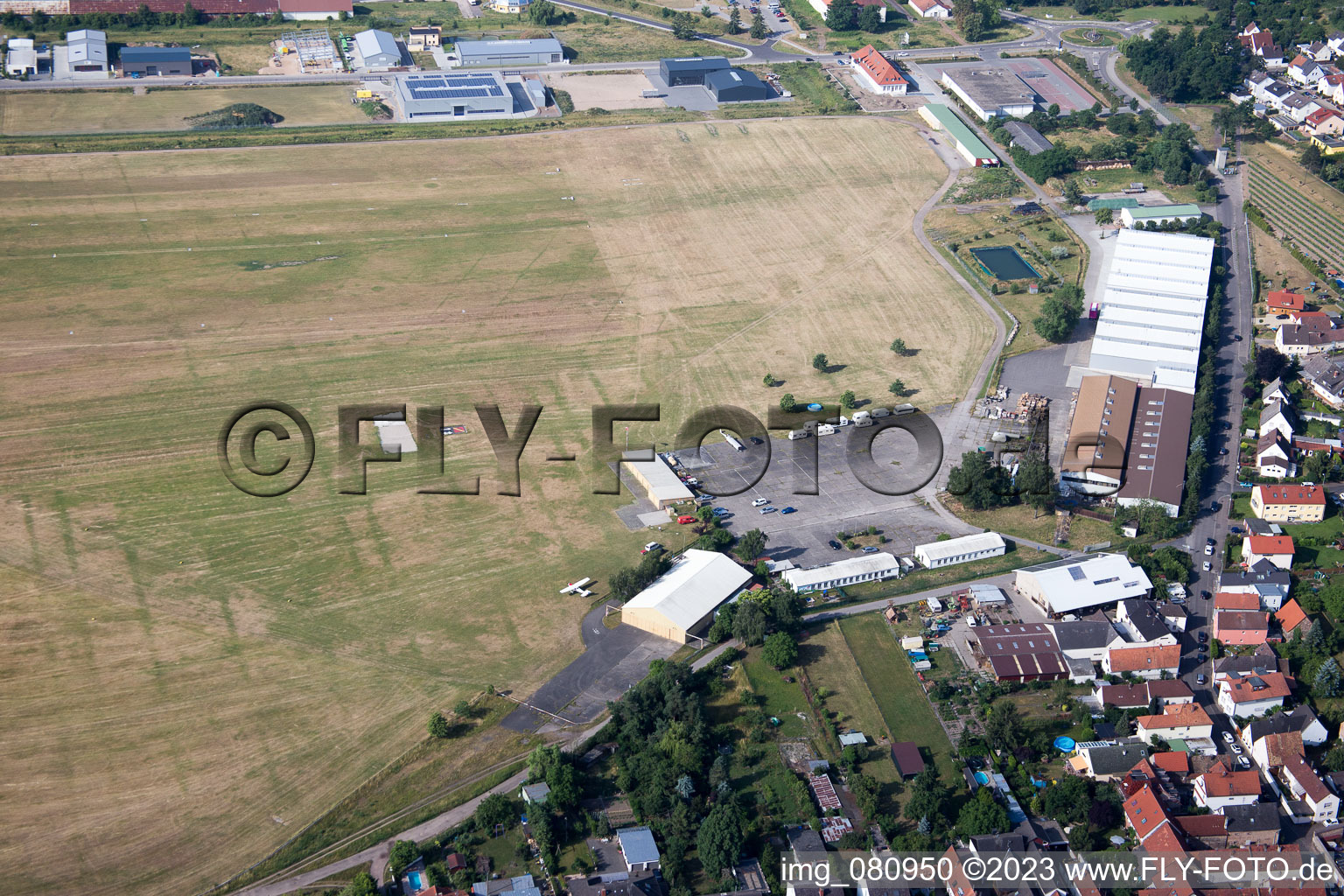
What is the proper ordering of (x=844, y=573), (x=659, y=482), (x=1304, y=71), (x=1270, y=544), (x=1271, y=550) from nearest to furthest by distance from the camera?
(x=844, y=573) → (x=1271, y=550) → (x=1270, y=544) → (x=659, y=482) → (x=1304, y=71)

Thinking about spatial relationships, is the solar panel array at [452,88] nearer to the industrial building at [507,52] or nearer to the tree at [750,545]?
the industrial building at [507,52]

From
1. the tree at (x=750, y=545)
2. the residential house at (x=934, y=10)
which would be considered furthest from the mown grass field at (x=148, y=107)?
the tree at (x=750, y=545)

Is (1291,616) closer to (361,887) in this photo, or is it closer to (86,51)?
(361,887)

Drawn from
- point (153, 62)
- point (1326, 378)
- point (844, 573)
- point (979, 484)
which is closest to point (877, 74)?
point (1326, 378)

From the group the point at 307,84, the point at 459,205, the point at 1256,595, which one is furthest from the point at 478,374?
the point at 307,84

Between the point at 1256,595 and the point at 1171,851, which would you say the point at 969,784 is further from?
the point at 1256,595
